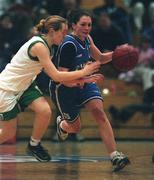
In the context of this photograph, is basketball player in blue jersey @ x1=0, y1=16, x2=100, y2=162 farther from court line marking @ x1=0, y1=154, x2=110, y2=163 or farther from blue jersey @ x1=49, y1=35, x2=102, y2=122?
court line marking @ x1=0, y1=154, x2=110, y2=163

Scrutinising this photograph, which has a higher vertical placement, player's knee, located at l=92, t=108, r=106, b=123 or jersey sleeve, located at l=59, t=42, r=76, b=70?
jersey sleeve, located at l=59, t=42, r=76, b=70

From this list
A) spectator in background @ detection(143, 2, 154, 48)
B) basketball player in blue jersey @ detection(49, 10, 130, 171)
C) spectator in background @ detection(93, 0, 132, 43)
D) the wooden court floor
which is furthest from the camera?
spectator in background @ detection(93, 0, 132, 43)

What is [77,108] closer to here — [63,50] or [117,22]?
[63,50]

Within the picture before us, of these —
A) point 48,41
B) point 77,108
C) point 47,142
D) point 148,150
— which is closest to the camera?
point 48,41

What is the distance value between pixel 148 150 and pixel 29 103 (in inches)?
145

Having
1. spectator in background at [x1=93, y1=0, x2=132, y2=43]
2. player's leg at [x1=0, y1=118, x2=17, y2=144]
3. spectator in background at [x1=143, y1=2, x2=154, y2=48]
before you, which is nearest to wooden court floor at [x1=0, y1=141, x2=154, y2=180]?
player's leg at [x1=0, y1=118, x2=17, y2=144]

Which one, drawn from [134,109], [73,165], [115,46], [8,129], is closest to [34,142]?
[8,129]

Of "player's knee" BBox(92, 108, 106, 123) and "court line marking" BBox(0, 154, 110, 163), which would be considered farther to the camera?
"court line marking" BBox(0, 154, 110, 163)

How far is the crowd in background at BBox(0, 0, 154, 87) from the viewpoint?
51.6 ft

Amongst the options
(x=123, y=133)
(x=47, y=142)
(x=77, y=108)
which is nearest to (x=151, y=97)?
(x=123, y=133)

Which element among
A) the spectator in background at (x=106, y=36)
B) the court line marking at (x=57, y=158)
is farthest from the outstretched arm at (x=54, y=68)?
the spectator in background at (x=106, y=36)

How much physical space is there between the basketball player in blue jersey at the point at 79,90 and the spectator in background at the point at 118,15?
7.54 meters

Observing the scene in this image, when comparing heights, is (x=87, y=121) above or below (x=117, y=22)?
below

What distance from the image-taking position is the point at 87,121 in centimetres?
1494
